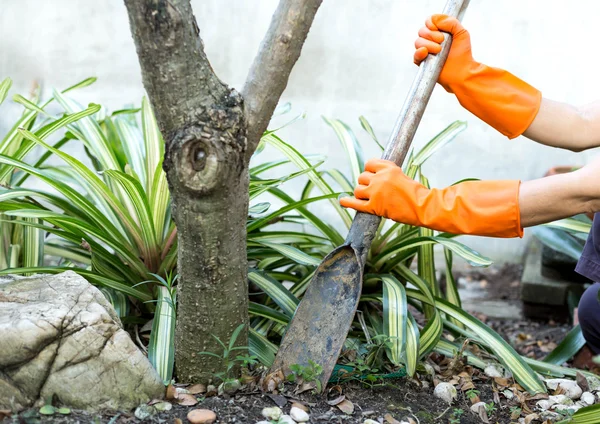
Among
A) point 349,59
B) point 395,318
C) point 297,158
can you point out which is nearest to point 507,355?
point 395,318

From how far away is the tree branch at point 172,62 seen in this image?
130 cm

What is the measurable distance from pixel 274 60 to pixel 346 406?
837mm

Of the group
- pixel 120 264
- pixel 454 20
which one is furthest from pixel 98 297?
pixel 454 20

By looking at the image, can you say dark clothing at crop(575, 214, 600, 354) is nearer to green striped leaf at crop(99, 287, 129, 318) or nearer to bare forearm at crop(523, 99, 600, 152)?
bare forearm at crop(523, 99, 600, 152)

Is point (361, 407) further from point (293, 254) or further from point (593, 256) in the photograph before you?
point (593, 256)

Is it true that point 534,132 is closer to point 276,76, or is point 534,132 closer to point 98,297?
point 276,76

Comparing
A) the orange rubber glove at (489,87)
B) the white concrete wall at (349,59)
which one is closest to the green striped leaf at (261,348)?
the orange rubber glove at (489,87)

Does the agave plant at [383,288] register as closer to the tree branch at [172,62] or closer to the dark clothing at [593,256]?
the dark clothing at [593,256]

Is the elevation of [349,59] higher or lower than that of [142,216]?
higher

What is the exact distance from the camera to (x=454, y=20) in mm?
1913

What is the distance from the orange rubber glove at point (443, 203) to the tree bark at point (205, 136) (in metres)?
0.39

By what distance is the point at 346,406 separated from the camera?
5.31 feet

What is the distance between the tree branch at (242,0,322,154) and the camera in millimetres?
1437

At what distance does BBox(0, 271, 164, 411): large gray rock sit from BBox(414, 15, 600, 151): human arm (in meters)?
1.15
